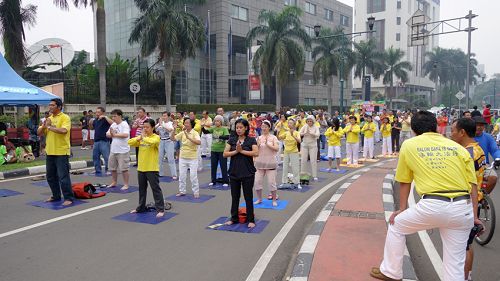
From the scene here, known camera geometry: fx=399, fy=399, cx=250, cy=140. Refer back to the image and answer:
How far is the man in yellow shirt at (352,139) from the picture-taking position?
12.8m

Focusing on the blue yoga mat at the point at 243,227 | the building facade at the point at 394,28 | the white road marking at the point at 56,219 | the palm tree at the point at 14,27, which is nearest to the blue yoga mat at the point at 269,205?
the blue yoga mat at the point at 243,227

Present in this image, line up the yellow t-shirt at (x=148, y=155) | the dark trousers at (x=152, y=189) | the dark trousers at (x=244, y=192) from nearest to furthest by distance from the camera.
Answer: the dark trousers at (x=244, y=192), the dark trousers at (x=152, y=189), the yellow t-shirt at (x=148, y=155)

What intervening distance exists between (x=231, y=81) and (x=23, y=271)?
144ft

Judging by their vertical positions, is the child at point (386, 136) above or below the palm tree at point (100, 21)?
below

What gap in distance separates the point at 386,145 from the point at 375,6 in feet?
288

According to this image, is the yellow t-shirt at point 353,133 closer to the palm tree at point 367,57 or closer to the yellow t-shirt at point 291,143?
the yellow t-shirt at point 291,143

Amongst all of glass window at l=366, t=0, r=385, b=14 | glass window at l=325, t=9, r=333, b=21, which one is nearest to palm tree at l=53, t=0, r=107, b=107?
glass window at l=325, t=9, r=333, b=21

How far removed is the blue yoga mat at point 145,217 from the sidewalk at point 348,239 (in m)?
2.52

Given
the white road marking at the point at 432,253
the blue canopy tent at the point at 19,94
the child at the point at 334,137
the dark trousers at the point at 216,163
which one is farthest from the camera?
the blue canopy tent at the point at 19,94

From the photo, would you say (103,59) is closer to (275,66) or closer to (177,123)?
(177,123)

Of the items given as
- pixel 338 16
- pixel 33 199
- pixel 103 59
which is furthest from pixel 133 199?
pixel 338 16

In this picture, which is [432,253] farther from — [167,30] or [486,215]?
[167,30]

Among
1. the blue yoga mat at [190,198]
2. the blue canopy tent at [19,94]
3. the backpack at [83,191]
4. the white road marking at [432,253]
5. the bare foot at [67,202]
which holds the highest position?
the blue canopy tent at [19,94]

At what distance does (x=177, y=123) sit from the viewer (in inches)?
574
